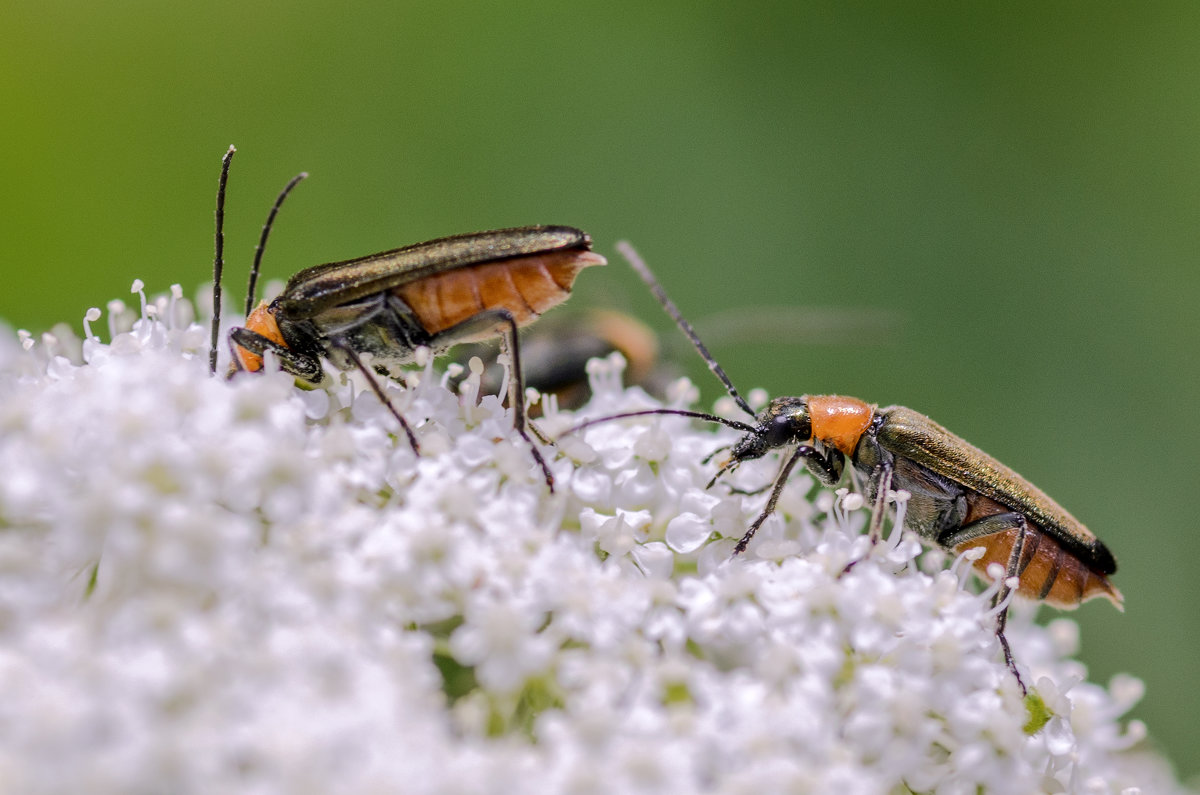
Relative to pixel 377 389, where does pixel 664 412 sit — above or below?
below

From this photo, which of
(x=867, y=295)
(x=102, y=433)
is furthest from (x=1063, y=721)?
(x=867, y=295)

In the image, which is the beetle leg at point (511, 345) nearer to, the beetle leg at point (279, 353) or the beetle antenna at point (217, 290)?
the beetle leg at point (279, 353)

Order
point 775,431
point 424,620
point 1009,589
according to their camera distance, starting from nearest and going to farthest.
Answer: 1. point 424,620
2. point 1009,589
3. point 775,431

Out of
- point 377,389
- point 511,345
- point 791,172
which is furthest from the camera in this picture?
point 791,172

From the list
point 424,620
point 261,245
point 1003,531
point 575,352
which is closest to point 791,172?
point 575,352

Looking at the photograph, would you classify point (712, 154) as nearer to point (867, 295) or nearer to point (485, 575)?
point (867, 295)

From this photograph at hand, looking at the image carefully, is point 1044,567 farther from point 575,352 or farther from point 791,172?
point 791,172

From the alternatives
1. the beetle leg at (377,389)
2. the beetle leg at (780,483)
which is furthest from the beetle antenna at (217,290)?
the beetle leg at (780,483)
